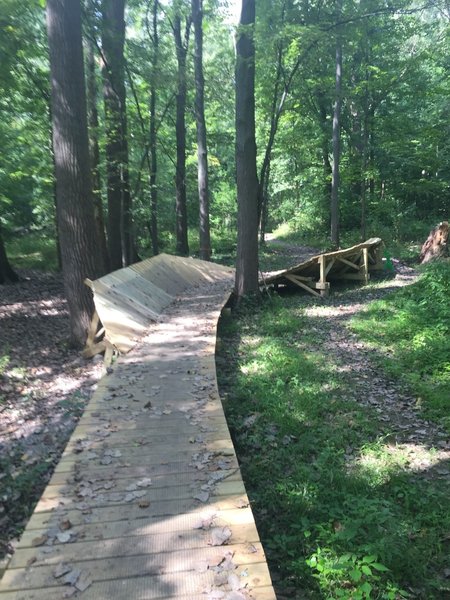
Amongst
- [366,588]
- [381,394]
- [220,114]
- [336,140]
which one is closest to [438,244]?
[336,140]

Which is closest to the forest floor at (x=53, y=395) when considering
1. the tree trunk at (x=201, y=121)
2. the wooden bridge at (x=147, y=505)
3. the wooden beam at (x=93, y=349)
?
the wooden beam at (x=93, y=349)

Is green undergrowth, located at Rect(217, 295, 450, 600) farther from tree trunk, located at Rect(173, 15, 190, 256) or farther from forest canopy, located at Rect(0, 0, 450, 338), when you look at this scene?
tree trunk, located at Rect(173, 15, 190, 256)

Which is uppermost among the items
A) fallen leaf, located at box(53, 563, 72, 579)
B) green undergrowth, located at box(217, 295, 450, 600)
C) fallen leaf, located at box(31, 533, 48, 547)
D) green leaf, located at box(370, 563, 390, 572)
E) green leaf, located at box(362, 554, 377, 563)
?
fallen leaf, located at box(31, 533, 48, 547)

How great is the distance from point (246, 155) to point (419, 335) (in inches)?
229

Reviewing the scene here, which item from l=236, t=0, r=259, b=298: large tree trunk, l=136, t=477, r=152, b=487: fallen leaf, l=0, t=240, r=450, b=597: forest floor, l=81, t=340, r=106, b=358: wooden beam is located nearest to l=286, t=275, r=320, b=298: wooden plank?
l=0, t=240, r=450, b=597: forest floor

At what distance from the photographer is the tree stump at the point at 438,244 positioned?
1448 centimetres

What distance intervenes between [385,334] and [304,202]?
2271cm

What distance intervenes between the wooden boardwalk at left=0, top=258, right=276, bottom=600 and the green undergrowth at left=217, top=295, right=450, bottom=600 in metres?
0.52

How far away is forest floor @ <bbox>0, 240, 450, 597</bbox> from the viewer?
4.39 metres

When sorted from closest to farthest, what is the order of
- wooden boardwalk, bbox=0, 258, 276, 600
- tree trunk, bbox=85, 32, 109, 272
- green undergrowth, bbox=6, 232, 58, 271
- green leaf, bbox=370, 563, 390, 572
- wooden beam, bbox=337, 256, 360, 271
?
wooden boardwalk, bbox=0, 258, 276, 600 → green leaf, bbox=370, 563, 390, 572 → wooden beam, bbox=337, 256, 360, 271 → tree trunk, bbox=85, 32, 109, 272 → green undergrowth, bbox=6, 232, 58, 271

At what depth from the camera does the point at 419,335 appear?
299 inches

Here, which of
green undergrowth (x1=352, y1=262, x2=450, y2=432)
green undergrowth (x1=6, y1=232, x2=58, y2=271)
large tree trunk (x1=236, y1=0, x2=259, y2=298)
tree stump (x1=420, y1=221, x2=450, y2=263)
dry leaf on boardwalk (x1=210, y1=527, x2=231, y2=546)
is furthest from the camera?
green undergrowth (x1=6, y1=232, x2=58, y2=271)

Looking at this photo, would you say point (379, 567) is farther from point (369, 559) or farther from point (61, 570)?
point (61, 570)

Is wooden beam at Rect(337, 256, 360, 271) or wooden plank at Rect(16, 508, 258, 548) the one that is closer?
wooden plank at Rect(16, 508, 258, 548)
